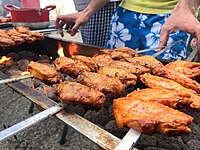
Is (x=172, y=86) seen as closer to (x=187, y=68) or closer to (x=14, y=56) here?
(x=187, y=68)

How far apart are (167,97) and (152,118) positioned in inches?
10.4

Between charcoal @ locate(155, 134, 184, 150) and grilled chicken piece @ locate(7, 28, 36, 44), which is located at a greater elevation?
grilled chicken piece @ locate(7, 28, 36, 44)

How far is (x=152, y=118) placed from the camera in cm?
116

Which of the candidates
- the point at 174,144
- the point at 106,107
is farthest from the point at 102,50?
the point at 174,144

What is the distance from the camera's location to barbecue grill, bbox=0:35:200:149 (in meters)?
1.11

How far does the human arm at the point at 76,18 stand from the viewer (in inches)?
125

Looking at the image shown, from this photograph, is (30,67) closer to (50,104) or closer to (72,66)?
(72,66)

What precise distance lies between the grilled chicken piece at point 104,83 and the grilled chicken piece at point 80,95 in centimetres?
10

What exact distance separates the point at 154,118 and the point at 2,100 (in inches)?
101

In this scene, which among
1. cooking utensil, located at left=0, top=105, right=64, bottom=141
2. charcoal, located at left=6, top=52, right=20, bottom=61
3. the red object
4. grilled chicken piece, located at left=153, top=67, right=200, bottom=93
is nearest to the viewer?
cooking utensil, located at left=0, top=105, right=64, bottom=141

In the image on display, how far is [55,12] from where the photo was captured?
44.3 ft

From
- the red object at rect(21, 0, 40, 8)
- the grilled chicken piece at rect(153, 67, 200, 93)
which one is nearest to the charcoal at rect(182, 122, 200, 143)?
the grilled chicken piece at rect(153, 67, 200, 93)

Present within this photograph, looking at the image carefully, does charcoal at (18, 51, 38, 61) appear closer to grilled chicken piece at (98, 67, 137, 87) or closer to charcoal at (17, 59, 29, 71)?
charcoal at (17, 59, 29, 71)

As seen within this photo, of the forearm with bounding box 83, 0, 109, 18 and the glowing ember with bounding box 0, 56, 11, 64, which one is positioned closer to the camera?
the glowing ember with bounding box 0, 56, 11, 64
